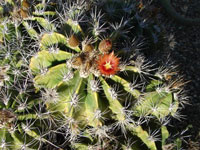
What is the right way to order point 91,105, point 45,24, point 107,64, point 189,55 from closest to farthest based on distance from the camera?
point 107,64, point 91,105, point 45,24, point 189,55

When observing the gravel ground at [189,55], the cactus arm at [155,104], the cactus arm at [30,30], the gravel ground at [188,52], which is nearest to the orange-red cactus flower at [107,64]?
the cactus arm at [155,104]

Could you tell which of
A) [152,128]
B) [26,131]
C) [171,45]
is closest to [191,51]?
[171,45]

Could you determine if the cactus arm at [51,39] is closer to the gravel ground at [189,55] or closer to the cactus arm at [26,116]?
the cactus arm at [26,116]

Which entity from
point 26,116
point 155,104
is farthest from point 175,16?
point 26,116

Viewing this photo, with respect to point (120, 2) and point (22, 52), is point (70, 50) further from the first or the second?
point (120, 2)

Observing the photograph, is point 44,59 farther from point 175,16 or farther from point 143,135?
point 175,16

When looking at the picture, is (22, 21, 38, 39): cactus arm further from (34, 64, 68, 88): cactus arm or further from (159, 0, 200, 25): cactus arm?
(159, 0, 200, 25): cactus arm
